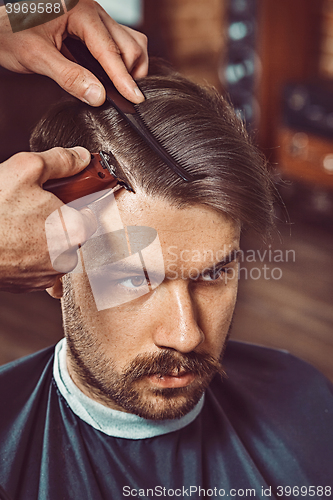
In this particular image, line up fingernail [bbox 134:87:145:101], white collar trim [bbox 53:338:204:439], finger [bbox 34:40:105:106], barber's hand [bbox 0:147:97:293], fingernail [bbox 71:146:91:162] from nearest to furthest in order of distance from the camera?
barber's hand [bbox 0:147:97:293], fingernail [bbox 71:146:91:162], finger [bbox 34:40:105:106], fingernail [bbox 134:87:145:101], white collar trim [bbox 53:338:204:439]

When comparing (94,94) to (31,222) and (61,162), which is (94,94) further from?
(31,222)

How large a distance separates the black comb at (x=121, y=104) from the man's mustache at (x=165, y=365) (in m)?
0.36

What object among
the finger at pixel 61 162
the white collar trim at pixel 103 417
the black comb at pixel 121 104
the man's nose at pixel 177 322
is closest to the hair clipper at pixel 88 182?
the finger at pixel 61 162

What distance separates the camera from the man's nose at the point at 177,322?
1.01 metres

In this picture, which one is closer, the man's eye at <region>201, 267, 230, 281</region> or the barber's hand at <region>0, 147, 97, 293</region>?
the barber's hand at <region>0, 147, 97, 293</region>

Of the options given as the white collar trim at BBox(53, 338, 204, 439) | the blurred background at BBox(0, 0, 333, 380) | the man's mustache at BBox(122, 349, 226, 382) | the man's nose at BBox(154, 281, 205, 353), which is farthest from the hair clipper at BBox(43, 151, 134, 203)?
the blurred background at BBox(0, 0, 333, 380)

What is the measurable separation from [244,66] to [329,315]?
8.30ft

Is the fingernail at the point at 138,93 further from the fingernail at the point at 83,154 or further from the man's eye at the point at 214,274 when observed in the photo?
the man's eye at the point at 214,274

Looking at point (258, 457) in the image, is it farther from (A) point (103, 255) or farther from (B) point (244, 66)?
(B) point (244, 66)

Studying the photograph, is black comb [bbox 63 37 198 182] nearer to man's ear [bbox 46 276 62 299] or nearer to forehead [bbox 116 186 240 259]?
forehead [bbox 116 186 240 259]

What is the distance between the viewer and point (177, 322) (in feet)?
3.36

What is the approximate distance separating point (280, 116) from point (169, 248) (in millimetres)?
3881

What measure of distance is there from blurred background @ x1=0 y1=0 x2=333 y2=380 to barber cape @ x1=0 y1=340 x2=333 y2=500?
143 cm

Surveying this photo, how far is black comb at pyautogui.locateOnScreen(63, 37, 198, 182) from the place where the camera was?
Answer: 105 centimetres
